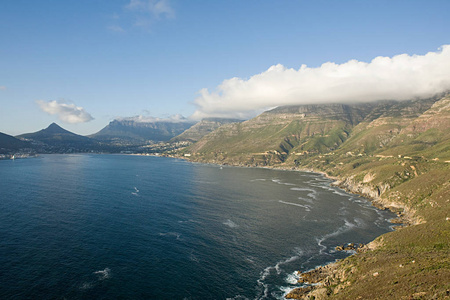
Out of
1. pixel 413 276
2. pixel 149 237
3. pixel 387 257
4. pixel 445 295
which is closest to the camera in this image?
pixel 445 295

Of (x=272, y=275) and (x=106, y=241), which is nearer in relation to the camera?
(x=272, y=275)

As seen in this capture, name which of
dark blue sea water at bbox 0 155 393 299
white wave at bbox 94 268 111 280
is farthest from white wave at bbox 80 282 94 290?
white wave at bbox 94 268 111 280

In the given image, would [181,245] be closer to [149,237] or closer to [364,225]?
[149,237]

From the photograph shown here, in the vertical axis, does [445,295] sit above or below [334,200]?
above

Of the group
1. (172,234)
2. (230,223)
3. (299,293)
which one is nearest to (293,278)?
(299,293)

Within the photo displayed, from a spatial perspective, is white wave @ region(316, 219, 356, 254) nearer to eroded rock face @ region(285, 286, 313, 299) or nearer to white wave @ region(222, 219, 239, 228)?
eroded rock face @ region(285, 286, 313, 299)

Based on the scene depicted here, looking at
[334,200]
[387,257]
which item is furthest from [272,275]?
[334,200]

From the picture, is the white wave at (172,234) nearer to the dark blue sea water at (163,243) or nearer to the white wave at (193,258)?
the dark blue sea water at (163,243)

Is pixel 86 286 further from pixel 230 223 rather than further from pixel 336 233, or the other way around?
pixel 336 233
